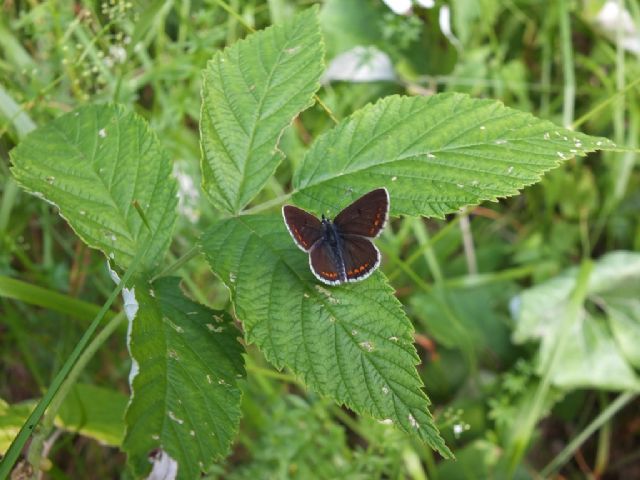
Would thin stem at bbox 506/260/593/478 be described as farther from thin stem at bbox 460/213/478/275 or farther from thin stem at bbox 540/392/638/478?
thin stem at bbox 460/213/478/275

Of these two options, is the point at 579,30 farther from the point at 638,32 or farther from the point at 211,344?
the point at 211,344

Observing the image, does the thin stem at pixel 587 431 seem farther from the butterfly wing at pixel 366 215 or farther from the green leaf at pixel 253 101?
the green leaf at pixel 253 101

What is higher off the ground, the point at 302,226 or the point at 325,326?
the point at 302,226

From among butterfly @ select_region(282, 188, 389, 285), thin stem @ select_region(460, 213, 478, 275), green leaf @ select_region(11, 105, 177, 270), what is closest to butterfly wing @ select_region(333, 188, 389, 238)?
butterfly @ select_region(282, 188, 389, 285)

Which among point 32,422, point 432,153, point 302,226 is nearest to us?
point 32,422

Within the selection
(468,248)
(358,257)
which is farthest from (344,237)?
(468,248)

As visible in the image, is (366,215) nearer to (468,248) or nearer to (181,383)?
(181,383)
